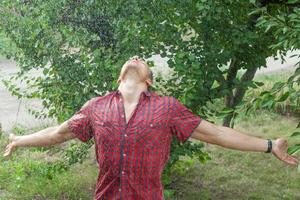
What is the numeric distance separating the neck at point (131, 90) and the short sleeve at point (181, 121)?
0.63 feet

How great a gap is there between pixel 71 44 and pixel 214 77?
135cm

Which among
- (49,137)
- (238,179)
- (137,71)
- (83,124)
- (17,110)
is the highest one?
(137,71)

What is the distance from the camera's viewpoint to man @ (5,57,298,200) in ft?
9.41

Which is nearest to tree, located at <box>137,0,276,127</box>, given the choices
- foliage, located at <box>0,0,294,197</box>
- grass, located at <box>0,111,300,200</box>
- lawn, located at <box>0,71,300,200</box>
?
foliage, located at <box>0,0,294,197</box>

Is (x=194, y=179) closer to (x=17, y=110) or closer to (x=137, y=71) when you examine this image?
(x=137, y=71)

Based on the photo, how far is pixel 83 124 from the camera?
311 centimetres

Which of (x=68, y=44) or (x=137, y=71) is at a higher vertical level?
(x=68, y=44)

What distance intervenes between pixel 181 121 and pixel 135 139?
31cm

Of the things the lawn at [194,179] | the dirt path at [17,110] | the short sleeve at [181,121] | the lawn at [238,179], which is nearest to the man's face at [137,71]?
the short sleeve at [181,121]

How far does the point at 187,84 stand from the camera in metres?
4.65

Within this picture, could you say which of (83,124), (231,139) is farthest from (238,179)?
(83,124)

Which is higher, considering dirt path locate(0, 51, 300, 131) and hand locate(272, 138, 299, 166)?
hand locate(272, 138, 299, 166)

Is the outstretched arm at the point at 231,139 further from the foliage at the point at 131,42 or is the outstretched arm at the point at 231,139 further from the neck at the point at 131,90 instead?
the foliage at the point at 131,42

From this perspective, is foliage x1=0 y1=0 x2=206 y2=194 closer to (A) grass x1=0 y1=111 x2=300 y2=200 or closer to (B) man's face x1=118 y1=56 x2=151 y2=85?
(A) grass x1=0 y1=111 x2=300 y2=200
